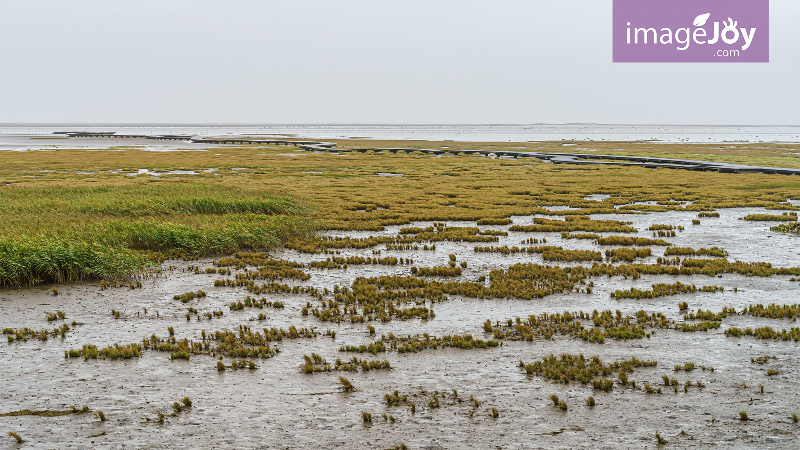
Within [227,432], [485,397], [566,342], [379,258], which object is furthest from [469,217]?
[227,432]

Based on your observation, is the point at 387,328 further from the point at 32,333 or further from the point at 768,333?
the point at 768,333

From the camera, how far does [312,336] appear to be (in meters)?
14.2

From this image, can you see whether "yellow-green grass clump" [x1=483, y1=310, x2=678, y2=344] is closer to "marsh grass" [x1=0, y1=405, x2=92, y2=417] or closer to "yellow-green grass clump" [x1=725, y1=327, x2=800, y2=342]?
"yellow-green grass clump" [x1=725, y1=327, x2=800, y2=342]

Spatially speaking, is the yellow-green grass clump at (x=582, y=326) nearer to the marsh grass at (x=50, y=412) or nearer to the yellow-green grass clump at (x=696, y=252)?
the marsh grass at (x=50, y=412)

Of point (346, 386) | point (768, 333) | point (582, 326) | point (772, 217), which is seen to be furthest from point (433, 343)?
point (772, 217)

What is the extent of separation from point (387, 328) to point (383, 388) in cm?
370

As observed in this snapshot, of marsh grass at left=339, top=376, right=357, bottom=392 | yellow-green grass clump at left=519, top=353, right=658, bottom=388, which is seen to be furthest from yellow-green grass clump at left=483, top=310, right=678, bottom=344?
marsh grass at left=339, top=376, right=357, bottom=392

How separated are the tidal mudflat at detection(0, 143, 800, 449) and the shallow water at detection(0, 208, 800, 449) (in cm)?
5

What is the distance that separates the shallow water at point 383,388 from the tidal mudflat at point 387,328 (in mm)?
54

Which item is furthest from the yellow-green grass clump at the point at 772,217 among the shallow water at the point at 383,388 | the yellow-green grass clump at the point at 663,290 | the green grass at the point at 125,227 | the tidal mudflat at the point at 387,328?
the green grass at the point at 125,227

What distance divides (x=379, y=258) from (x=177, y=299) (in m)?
8.02

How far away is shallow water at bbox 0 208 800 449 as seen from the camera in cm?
938

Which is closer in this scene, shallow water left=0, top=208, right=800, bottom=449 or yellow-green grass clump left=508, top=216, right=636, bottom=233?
shallow water left=0, top=208, right=800, bottom=449

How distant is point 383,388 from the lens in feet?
36.8
